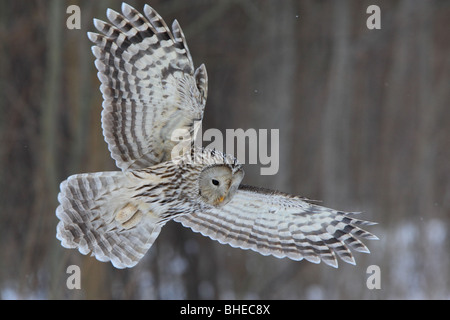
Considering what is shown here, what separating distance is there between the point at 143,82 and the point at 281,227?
1.63 metres

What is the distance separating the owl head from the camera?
13.7ft

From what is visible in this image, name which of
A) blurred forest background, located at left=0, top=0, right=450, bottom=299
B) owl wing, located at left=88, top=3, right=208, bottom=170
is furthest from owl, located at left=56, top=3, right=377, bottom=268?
blurred forest background, located at left=0, top=0, right=450, bottom=299

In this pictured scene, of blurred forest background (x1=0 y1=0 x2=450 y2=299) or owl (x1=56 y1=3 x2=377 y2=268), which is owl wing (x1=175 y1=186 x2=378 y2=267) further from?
blurred forest background (x1=0 y1=0 x2=450 y2=299)

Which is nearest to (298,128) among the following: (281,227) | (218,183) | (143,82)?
(281,227)

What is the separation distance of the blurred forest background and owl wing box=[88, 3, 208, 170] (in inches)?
121

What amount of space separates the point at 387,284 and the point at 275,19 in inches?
152

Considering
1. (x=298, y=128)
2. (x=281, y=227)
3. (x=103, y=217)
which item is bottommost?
(x=281, y=227)

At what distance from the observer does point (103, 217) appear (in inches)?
167

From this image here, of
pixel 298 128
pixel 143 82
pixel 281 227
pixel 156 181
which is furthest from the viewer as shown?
pixel 298 128

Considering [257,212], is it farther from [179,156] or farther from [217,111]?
[217,111]

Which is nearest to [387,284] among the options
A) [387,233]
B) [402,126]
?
[387,233]

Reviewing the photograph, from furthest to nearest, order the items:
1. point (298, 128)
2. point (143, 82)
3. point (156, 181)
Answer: point (298, 128)
point (156, 181)
point (143, 82)

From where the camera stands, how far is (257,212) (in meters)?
4.80

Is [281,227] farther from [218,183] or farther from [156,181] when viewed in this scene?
[156,181]
